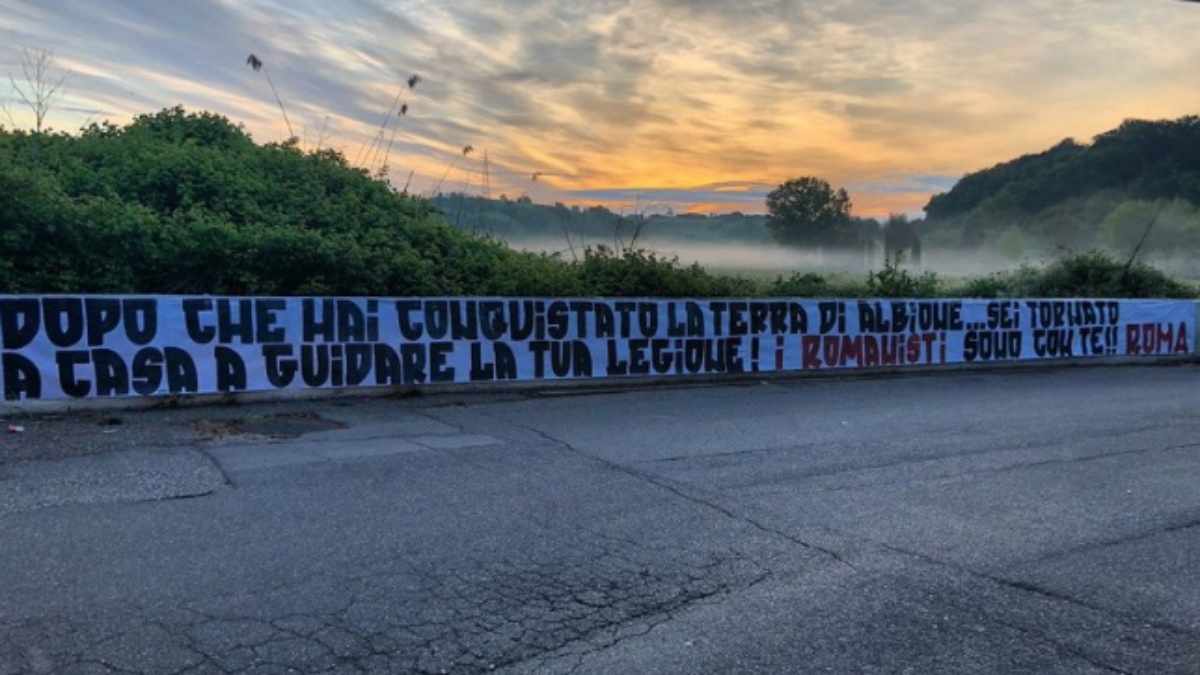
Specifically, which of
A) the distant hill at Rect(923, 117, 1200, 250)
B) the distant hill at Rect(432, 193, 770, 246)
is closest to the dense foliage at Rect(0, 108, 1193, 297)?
the distant hill at Rect(432, 193, 770, 246)

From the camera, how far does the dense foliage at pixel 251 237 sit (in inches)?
413

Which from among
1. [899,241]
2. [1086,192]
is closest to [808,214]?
[899,241]

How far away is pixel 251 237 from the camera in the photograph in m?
11.5

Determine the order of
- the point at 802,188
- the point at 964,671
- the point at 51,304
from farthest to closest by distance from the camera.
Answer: the point at 802,188
the point at 51,304
the point at 964,671

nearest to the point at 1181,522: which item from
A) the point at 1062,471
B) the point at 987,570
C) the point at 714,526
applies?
the point at 1062,471

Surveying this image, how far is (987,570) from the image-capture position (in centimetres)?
491

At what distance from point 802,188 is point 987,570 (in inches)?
1007

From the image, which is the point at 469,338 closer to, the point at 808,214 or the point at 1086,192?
the point at 808,214

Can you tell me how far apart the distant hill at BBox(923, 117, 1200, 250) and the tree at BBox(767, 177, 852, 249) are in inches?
752

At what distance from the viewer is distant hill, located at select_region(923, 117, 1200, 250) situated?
47781mm

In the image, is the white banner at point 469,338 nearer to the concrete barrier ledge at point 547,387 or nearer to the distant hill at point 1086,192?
the concrete barrier ledge at point 547,387

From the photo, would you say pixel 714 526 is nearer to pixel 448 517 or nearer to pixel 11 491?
pixel 448 517

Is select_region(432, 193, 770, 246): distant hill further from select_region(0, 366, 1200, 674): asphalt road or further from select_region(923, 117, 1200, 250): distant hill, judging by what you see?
select_region(923, 117, 1200, 250): distant hill

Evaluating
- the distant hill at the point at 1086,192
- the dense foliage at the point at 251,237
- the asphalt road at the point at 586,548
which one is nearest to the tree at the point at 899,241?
the dense foliage at the point at 251,237
